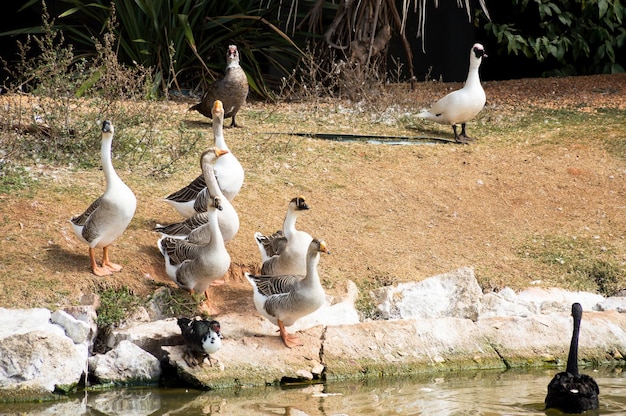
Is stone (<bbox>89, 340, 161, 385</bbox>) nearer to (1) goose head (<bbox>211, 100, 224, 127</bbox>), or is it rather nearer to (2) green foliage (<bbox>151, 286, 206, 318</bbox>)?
(2) green foliage (<bbox>151, 286, 206, 318</bbox>)

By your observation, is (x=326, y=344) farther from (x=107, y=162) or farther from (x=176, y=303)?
(x=107, y=162)

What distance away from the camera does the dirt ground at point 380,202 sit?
7.68 meters

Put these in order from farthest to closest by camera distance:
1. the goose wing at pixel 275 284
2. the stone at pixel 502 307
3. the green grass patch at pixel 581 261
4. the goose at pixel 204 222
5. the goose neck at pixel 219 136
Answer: the goose neck at pixel 219 136
the green grass patch at pixel 581 261
the stone at pixel 502 307
the goose at pixel 204 222
the goose wing at pixel 275 284

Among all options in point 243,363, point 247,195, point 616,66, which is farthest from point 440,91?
point 243,363

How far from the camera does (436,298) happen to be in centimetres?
762

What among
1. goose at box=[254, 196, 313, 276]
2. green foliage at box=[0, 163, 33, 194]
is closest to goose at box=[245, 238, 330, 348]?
goose at box=[254, 196, 313, 276]

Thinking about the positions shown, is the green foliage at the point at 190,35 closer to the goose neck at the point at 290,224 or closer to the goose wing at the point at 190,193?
the goose wing at the point at 190,193

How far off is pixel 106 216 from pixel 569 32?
962 cm

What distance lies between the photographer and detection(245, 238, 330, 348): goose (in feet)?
21.7

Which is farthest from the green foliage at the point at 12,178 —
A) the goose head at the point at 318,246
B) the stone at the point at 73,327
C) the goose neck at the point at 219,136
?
the goose head at the point at 318,246

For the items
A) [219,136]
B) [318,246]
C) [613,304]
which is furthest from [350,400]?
[219,136]

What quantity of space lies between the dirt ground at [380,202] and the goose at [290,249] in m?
0.38

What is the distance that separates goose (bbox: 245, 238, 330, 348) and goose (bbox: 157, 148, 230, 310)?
1.19 ft

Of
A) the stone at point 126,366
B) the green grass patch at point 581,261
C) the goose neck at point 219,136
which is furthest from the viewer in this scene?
the goose neck at point 219,136
